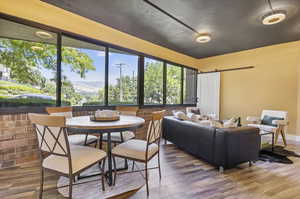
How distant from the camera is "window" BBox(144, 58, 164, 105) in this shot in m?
4.40

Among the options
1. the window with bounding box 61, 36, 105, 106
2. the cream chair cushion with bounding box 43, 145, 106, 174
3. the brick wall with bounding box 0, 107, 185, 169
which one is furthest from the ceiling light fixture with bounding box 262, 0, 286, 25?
the brick wall with bounding box 0, 107, 185, 169

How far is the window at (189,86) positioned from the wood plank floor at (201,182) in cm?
339

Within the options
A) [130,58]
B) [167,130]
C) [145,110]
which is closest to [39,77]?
[130,58]

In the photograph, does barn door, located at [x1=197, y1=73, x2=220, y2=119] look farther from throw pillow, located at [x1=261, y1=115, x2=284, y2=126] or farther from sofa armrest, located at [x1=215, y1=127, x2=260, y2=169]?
sofa armrest, located at [x1=215, y1=127, x2=260, y2=169]

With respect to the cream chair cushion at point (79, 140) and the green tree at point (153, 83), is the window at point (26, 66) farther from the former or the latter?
the green tree at point (153, 83)

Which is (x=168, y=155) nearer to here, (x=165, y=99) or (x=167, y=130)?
(x=167, y=130)

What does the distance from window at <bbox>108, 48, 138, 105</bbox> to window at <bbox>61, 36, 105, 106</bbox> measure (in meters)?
0.23

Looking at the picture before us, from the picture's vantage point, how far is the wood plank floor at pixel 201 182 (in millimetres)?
1822

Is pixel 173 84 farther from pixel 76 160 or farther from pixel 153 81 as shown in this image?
pixel 76 160

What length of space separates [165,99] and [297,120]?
11.6 ft

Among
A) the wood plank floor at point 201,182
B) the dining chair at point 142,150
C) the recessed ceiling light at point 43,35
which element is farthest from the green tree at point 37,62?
the dining chair at point 142,150

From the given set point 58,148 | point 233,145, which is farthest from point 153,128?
point 233,145

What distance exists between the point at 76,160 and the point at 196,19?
3283 mm

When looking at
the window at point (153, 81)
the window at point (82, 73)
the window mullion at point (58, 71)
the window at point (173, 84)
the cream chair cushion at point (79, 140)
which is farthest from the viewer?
the window at point (173, 84)
